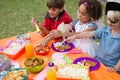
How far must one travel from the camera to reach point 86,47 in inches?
93.7

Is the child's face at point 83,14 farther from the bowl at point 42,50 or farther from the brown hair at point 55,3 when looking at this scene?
the bowl at point 42,50

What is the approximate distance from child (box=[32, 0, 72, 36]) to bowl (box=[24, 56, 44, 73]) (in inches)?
23.7

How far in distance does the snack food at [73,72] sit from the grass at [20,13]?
2.27m

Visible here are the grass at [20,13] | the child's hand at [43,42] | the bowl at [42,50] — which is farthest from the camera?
the grass at [20,13]

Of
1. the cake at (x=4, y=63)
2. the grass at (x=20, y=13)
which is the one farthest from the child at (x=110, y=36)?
the grass at (x=20, y=13)

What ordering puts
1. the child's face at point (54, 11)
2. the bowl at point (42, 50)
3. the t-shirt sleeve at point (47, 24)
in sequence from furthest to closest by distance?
the t-shirt sleeve at point (47, 24) < the child's face at point (54, 11) < the bowl at point (42, 50)

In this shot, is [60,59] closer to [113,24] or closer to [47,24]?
[113,24]

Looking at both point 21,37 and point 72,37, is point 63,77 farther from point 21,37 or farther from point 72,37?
point 21,37

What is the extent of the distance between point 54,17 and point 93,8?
0.44m

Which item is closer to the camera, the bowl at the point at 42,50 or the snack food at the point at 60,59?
the snack food at the point at 60,59

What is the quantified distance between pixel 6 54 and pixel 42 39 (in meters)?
0.40

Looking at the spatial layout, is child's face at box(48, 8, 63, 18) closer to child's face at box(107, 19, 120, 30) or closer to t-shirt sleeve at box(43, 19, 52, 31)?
t-shirt sleeve at box(43, 19, 52, 31)

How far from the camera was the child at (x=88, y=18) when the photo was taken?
Answer: 2.32 metres

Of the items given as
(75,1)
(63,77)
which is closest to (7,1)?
(75,1)
